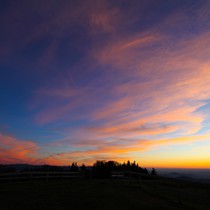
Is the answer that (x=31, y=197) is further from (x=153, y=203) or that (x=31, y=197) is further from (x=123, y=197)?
(x=153, y=203)

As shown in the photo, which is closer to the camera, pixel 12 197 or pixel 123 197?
pixel 12 197

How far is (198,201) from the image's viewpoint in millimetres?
18172

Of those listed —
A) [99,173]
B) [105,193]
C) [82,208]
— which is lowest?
[82,208]

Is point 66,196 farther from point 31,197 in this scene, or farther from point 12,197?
point 12,197

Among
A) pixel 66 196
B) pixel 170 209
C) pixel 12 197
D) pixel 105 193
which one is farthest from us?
pixel 105 193

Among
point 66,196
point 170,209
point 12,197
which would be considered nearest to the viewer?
point 170,209

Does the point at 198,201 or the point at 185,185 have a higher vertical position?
the point at 185,185

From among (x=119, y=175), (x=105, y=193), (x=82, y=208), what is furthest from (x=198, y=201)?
(x=119, y=175)

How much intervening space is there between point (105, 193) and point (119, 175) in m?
15.9

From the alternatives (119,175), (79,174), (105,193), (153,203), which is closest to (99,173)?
(119,175)

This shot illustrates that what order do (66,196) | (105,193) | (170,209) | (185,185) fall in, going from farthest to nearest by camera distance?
(185,185) → (105,193) → (66,196) → (170,209)

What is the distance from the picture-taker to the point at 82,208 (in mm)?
13227

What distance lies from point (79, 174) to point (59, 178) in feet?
8.64

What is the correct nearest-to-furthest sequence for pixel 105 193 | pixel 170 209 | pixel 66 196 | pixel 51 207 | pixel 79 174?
pixel 51 207 → pixel 170 209 → pixel 66 196 → pixel 105 193 → pixel 79 174
